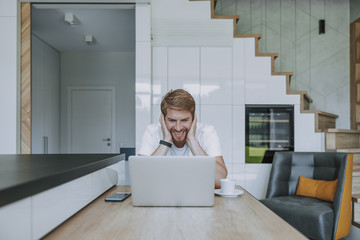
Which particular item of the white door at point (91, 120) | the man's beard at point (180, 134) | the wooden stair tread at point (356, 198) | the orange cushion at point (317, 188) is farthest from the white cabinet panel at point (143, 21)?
the white door at point (91, 120)

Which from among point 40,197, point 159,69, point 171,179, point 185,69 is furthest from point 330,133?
point 40,197

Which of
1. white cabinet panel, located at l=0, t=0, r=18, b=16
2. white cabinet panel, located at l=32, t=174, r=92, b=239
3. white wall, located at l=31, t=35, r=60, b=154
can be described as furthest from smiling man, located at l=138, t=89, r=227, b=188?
white wall, located at l=31, t=35, r=60, b=154

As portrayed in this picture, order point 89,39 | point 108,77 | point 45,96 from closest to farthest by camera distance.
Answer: point 89,39 < point 45,96 < point 108,77

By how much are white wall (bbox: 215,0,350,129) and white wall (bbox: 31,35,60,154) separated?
3129 millimetres

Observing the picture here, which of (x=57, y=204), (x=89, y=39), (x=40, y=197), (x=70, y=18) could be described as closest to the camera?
(x=40, y=197)

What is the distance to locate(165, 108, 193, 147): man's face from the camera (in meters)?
2.28

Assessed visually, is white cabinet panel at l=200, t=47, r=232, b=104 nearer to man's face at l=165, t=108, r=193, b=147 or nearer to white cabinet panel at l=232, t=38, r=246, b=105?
white cabinet panel at l=232, t=38, r=246, b=105

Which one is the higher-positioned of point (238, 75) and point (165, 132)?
point (238, 75)

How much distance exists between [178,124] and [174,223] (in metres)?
1.29

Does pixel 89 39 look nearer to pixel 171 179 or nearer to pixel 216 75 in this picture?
pixel 216 75

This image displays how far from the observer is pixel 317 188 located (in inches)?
108

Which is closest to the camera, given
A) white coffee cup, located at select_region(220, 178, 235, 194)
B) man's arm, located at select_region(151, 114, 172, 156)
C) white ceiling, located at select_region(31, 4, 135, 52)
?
white coffee cup, located at select_region(220, 178, 235, 194)

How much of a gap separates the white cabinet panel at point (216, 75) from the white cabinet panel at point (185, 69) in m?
0.06

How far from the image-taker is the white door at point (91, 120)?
6.00 meters
